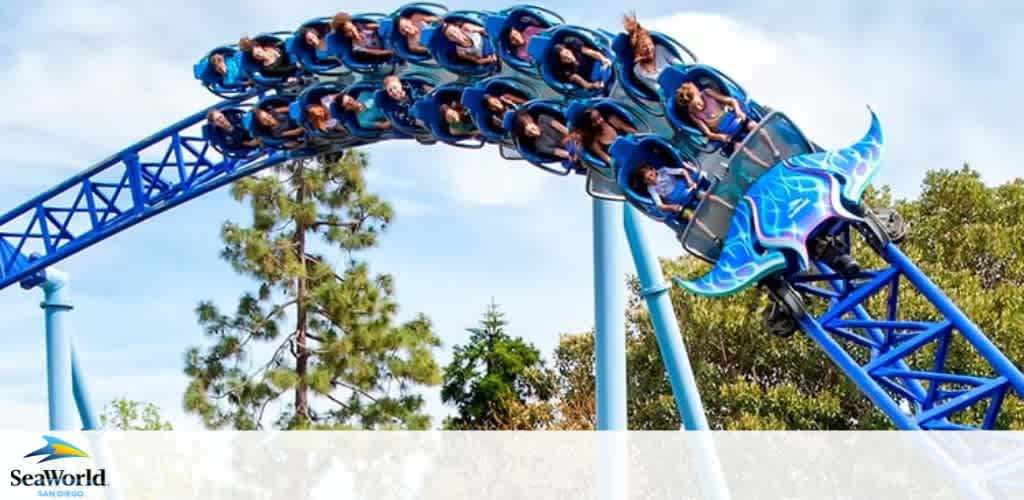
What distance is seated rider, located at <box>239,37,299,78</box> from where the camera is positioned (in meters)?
8.64

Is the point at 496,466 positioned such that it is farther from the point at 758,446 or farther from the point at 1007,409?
the point at 1007,409

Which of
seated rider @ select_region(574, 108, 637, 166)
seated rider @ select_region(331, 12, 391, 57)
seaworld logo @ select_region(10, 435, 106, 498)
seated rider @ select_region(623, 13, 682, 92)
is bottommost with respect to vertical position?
seaworld logo @ select_region(10, 435, 106, 498)

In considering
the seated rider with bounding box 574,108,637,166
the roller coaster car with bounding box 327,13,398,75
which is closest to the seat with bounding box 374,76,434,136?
the roller coaster car with bounding box 327,13,398,75

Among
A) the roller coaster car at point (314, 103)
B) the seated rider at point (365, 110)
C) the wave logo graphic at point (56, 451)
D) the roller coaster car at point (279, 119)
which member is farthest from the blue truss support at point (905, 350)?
the wave logo graphic at point (56, 451)

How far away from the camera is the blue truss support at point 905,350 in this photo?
5340 millimetres

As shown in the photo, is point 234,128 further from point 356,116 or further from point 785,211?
point 785,211

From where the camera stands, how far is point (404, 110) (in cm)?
765

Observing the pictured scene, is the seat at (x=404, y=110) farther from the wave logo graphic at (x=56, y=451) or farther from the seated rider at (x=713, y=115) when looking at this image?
the wave logo graphic at (x=56, y=451)

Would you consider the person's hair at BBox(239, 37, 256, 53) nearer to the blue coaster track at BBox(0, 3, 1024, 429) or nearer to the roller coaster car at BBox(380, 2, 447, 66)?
the blue coaster track at BBox(0, 3, 1024, 429)

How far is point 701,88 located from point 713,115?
0.43 ft

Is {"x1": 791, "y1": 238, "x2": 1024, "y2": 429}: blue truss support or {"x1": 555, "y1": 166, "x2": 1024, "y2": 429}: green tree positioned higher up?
{"x1": 555, "y1": 166, "x2": 1024, "y2": 429}: green tree

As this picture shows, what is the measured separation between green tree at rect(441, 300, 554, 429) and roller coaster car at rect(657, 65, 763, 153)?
1142 cm

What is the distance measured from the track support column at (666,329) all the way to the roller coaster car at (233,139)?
2.95 m

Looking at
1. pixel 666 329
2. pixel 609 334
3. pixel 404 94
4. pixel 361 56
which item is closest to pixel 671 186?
pixel 666 329
